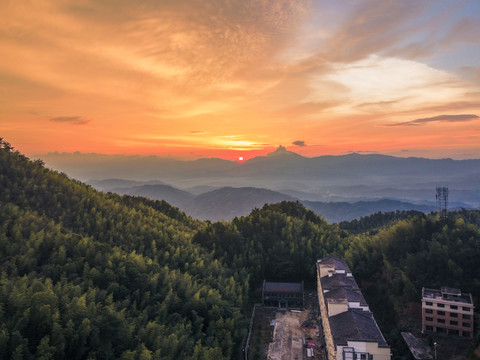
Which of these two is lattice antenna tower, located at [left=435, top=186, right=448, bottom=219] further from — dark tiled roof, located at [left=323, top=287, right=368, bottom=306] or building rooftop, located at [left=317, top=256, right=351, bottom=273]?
dark tiled roof, located at [left=323, top=287, right=368, bottom=306]

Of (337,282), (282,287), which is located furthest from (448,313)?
(282,287)

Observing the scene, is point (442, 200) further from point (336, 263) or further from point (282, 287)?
point (282, 287)

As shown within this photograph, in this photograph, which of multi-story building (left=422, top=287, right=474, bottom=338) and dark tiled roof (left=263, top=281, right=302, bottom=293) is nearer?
multi-story building (left=422, top=287, right=474, bottom=338)

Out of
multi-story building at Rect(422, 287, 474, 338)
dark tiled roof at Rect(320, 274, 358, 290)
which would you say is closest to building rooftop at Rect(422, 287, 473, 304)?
multi-story building at Rect(422, 287, 474, 338)

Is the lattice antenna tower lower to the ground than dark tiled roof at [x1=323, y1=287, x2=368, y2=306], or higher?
higher

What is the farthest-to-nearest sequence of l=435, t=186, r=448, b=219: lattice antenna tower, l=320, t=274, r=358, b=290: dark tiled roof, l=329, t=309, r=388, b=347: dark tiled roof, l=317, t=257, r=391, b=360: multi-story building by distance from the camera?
1. l=435, t=186, r=448, b=219: lattice antenna tower
2. l=320, t=274, r=358, b=290: dark tiled roof
3. l=329, t=309, r=388, b=347: dark tiled roof
4. l=317, t=257, r=391, b=360: multi-story building

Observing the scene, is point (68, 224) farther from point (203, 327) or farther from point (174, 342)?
point (174, 342)

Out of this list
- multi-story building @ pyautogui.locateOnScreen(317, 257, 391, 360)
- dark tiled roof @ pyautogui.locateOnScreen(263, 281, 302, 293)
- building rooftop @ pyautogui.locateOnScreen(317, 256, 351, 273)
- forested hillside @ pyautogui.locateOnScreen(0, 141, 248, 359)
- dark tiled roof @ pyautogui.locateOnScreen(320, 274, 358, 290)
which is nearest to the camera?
forested hillside @ pyautogui.locateOnScreen(0, 141, 248, 359)
